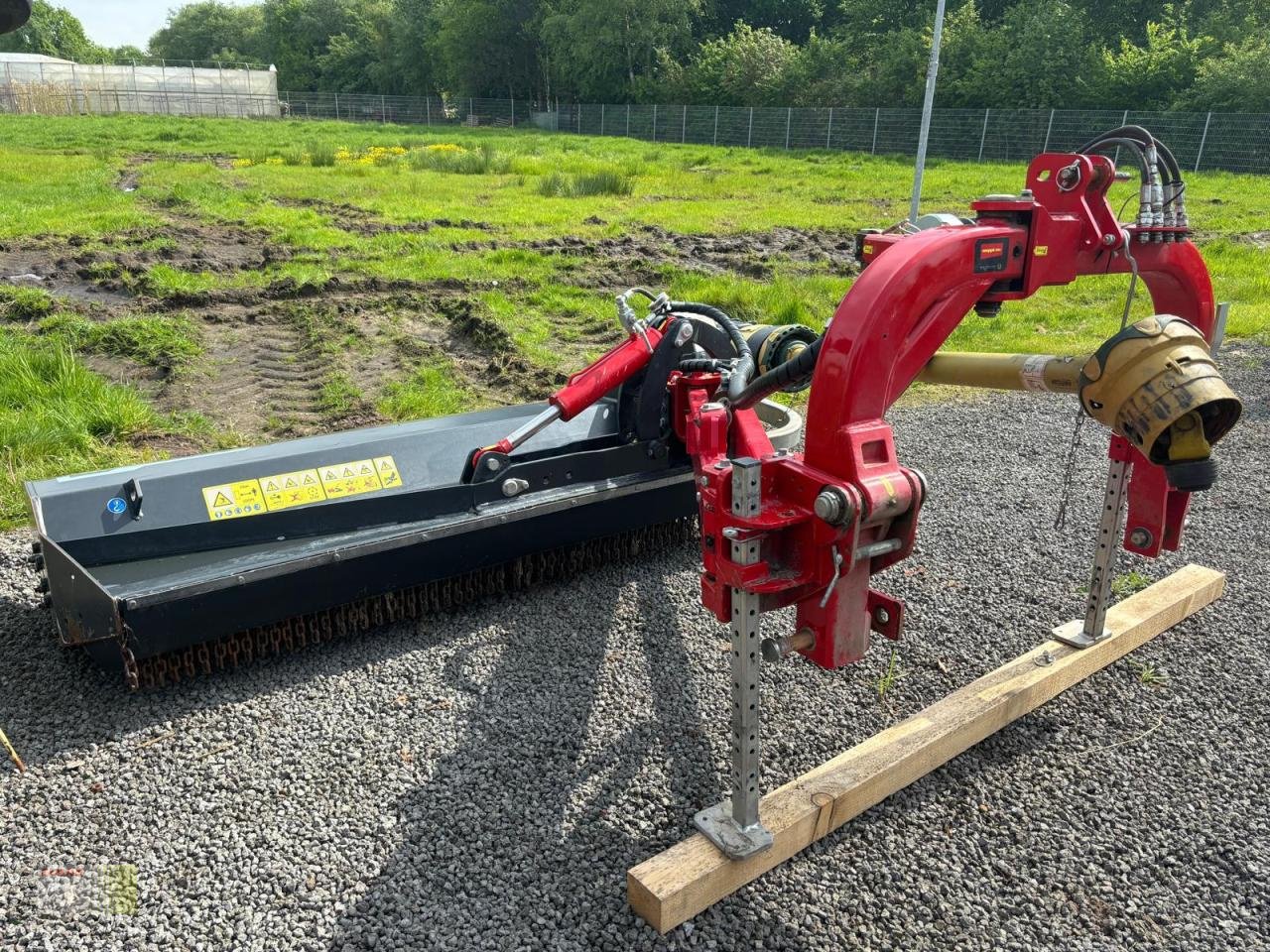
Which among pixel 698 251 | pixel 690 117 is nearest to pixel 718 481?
pixel 698 251

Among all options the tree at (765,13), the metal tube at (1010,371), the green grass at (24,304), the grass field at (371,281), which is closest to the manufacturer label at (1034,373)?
the metal tube at (1010,371)

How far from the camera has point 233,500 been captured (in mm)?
3299

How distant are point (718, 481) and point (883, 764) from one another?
3.70ft

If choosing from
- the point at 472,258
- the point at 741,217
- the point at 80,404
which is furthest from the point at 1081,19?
the point at 80,404

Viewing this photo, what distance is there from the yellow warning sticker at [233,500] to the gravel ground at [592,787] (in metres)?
0.56

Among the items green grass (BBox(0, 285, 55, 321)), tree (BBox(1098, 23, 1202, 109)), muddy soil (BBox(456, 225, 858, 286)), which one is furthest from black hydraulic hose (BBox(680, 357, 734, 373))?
tree (BBox(1098, 23, 1202, 109))

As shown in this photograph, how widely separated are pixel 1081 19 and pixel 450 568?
31.8 m

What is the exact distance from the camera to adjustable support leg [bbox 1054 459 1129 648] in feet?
10.2

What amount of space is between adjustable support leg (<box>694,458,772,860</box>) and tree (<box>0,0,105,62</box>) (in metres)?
81.5

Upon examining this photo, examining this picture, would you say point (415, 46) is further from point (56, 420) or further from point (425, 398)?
point (56, 420)

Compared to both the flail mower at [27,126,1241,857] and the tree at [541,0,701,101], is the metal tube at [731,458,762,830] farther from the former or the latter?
the tree at [541,0,701,101]

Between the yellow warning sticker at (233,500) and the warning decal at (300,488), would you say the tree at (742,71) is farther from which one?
the yellow warning sticker at (233,500)

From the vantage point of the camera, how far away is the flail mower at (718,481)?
6.68 ft

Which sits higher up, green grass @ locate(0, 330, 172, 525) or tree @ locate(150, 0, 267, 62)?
tree @ locate(150, 0, 267, 62)
